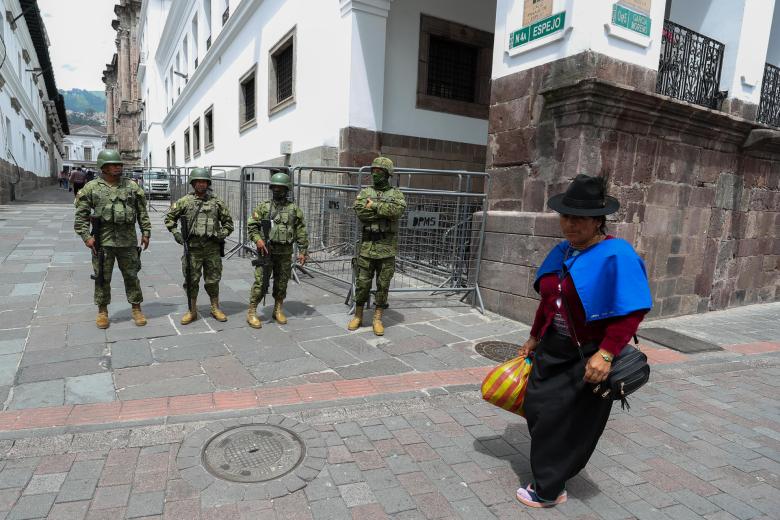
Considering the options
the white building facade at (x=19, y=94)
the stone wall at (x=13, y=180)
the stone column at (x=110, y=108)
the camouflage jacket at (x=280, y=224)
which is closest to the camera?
the camouflage jacket at (x=280, y=224)

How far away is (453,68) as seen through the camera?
11250mm

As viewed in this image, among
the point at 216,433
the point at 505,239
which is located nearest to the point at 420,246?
the point at 505,239

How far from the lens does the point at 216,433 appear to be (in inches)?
123

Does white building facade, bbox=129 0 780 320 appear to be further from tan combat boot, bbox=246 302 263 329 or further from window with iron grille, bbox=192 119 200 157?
window with iron grille, bbox=192 119 200 157

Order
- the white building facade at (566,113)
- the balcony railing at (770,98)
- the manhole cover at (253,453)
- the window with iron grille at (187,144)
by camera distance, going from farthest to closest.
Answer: the window with iron grille at (187,144) → the balcony railing at (770,98) → the white building facade at (566,113) → the manhole cover at (253,453)

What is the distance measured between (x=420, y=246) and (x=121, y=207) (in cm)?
389

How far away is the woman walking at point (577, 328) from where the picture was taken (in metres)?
2.22

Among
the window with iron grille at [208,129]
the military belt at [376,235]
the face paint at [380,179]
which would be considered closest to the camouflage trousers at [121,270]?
the military belt at [376,235]

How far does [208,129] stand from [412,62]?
1333 cm

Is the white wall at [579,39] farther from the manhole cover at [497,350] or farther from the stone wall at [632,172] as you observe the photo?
the manhole cover at [497,350]

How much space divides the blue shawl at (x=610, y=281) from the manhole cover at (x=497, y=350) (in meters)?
2.62

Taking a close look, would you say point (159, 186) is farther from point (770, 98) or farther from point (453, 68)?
point (770, 98)

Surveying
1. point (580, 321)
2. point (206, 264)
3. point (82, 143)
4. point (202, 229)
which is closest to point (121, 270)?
point (206, 264)

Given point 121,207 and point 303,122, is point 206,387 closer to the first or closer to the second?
point 121,207
